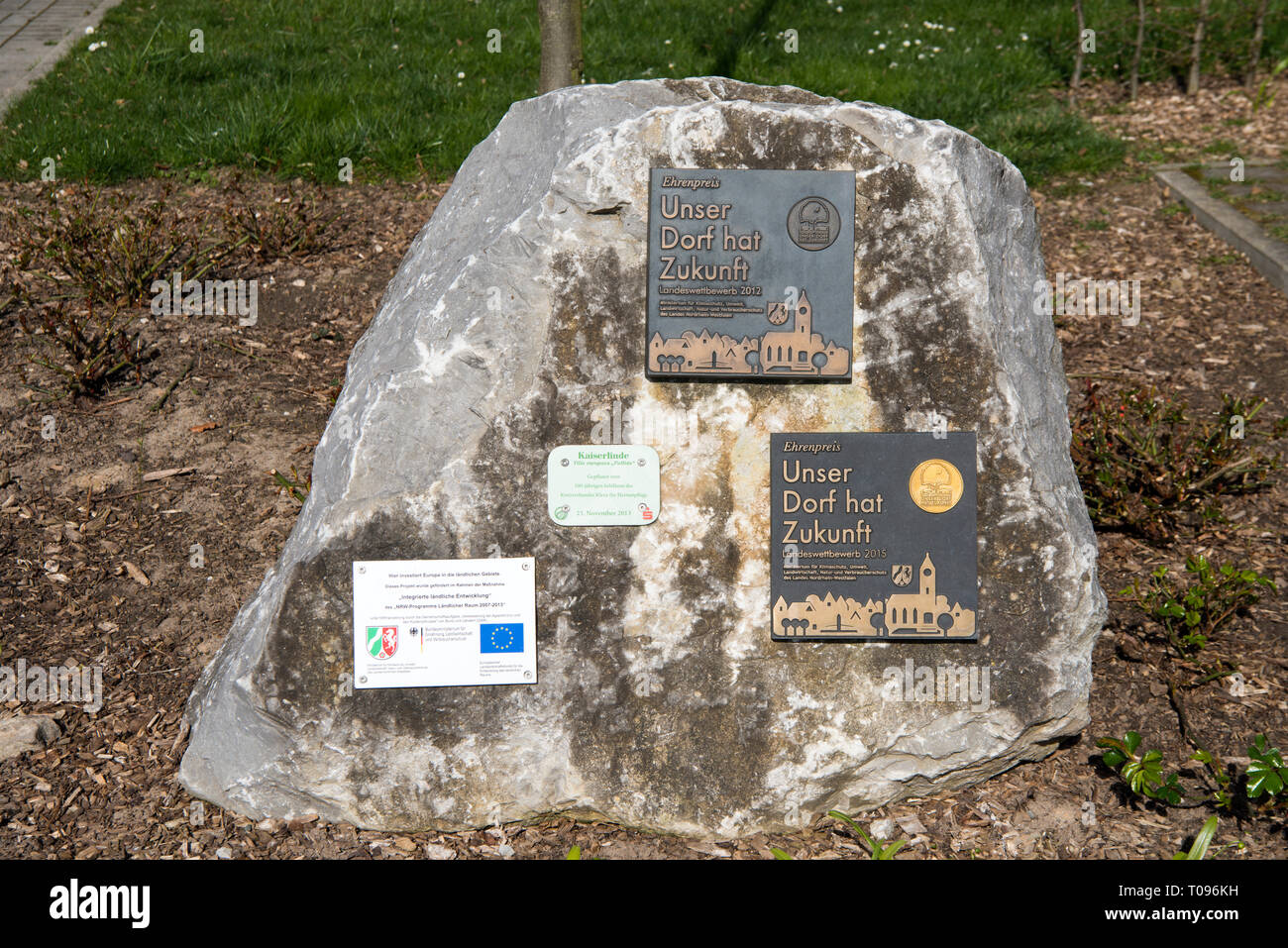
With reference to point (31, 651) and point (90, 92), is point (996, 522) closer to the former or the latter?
point (31, 651)

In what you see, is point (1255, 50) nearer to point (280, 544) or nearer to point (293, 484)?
point (293, 484)

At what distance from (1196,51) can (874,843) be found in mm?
7330

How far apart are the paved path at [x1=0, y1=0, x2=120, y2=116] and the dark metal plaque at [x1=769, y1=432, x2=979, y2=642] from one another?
22.2 ft

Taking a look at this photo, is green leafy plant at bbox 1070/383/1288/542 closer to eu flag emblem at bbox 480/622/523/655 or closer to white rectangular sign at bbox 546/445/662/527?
white rectangular sign at bbox 546/445/662/527

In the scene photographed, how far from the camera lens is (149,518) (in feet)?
13.9

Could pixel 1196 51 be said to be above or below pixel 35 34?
below

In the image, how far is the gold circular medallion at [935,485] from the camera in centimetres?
293

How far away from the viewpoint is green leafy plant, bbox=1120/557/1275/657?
365 cm

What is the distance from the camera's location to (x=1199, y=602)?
3637mm

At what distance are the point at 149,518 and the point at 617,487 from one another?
2295mm

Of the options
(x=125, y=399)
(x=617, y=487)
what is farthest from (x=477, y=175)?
(x=125, y=399)

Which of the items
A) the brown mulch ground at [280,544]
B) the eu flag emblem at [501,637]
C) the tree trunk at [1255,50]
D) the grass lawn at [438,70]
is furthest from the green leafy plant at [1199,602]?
the tree trunk at [1255,50]

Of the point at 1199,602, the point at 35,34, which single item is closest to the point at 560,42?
the point at 1199,602

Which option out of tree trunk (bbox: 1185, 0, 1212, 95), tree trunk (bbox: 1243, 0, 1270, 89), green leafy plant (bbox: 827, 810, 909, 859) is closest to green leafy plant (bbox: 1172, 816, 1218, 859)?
green leafy plant (bbox: 827, 810, 909, 859)
